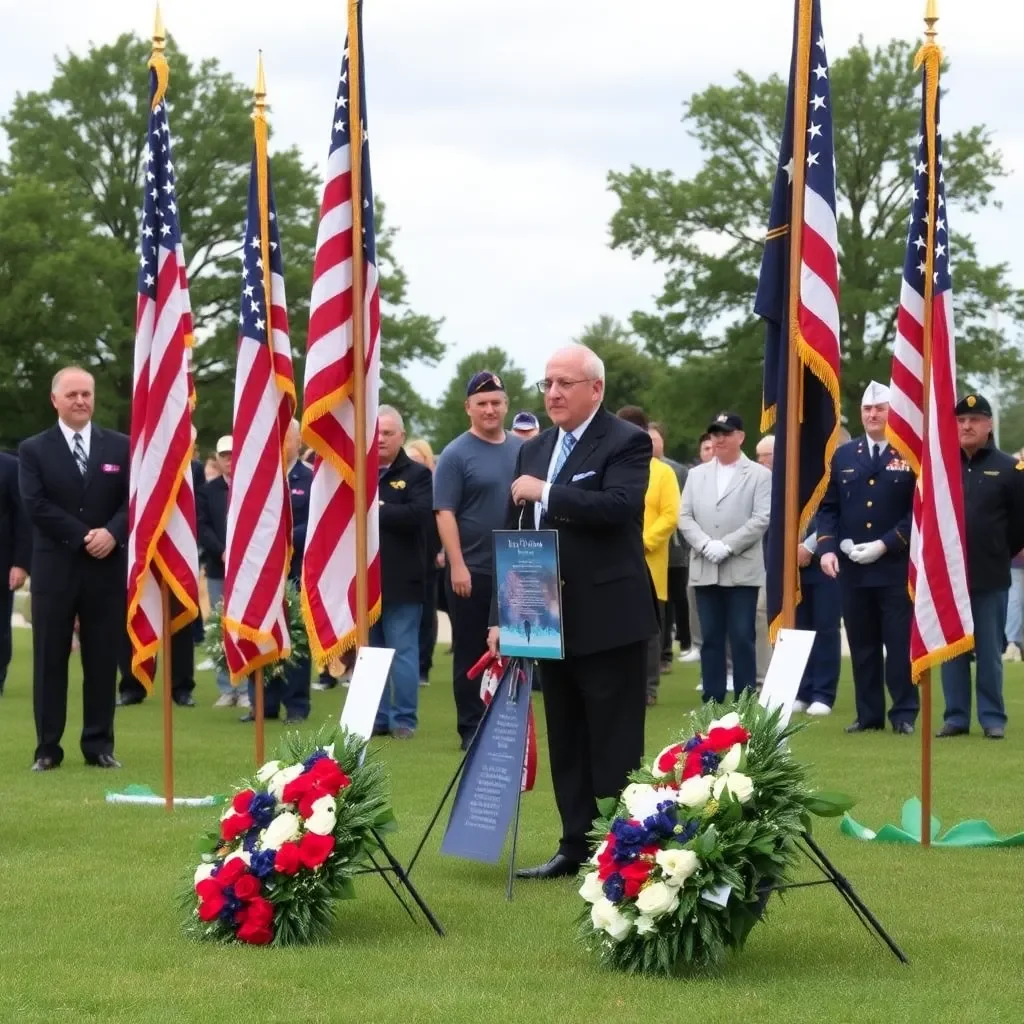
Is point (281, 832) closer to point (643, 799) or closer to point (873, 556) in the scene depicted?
point (643, 799)

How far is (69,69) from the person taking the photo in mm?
53000

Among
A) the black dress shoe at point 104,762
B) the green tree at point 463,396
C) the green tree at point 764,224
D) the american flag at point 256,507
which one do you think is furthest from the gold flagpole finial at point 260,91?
the green tree at point 463,396

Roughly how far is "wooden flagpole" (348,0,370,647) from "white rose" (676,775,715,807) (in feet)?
8.33

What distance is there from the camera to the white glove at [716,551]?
1377 cm

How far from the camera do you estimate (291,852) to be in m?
6.73

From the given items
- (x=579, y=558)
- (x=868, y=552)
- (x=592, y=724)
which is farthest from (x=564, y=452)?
(x=868, y=552)

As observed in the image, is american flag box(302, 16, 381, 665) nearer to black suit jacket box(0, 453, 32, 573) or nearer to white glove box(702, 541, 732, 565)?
white glove box(702, 541, 732, 565)

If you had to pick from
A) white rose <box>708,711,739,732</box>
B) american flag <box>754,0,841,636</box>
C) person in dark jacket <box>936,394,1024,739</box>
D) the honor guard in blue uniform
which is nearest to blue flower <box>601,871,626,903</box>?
white rose <box>708,711,739,732</box>

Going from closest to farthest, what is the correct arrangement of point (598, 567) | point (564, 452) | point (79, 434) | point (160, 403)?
point (598, 567) → point (564, 452) → point (160, 403) → point (79, 434)

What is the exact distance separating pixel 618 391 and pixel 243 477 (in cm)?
8497

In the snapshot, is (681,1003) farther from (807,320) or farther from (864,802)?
(864,802)

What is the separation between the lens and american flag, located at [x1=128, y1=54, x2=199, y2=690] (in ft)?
32.6

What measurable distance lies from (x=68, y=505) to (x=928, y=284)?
221 inches

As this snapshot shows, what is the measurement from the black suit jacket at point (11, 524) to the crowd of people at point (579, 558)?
2 centimetres
